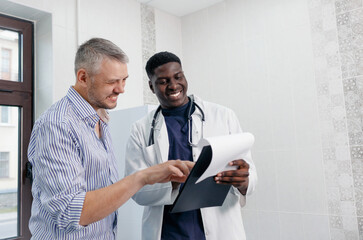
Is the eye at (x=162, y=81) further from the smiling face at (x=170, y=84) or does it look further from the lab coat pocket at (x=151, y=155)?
the lab coat pocket at (x=151, y=155)

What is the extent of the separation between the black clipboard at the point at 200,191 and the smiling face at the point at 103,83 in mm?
355

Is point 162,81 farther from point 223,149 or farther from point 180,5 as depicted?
point 180,5

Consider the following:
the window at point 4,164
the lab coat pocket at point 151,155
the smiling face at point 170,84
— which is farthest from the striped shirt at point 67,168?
the window at point 4,164

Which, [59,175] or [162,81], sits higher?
[162,81]

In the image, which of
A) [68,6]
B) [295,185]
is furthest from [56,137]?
[295,185]

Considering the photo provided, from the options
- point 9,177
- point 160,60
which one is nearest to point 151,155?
point 160,60

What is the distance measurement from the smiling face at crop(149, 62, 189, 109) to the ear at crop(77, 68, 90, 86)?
41cm

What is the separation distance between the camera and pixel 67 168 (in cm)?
81

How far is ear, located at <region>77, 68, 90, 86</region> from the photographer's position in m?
0.99

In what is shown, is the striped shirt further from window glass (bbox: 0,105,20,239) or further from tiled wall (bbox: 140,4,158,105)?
tiled wall (bbox: 140,4,158,105)

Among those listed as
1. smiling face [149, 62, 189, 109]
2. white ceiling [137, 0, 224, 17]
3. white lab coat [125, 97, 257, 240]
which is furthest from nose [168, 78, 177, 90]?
white ceiling [137, 0, 224, 17]

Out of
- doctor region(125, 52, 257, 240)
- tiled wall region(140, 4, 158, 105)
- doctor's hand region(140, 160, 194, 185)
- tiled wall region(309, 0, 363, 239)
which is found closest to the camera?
doctor's hand region(140, 160, 194, 185)

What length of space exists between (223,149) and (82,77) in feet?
Answer: 1.59

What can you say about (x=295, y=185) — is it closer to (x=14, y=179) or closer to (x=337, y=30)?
(x=337, y=30)
